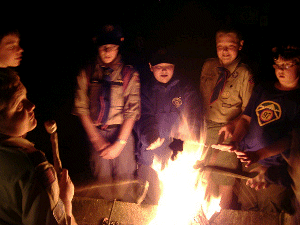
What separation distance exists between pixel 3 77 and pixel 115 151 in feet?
6.27

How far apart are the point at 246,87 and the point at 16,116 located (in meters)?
3.07

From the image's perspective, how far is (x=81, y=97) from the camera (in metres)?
3.90

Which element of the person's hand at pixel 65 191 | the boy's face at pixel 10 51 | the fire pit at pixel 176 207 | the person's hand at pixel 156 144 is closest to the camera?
the person's hand at pixel 65 191

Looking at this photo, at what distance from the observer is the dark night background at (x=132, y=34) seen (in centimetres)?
352

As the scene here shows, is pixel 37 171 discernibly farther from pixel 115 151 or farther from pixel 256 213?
pixel 256 213

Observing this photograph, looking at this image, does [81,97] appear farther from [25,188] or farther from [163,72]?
[25,188]

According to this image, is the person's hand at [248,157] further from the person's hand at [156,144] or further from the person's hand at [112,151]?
the person's hand at [112,151]

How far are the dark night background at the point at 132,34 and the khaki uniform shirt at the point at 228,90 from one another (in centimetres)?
14

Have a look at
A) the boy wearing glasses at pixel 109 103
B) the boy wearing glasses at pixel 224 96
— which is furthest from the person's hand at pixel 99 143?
the boy wearing glasses at pixel 224 96

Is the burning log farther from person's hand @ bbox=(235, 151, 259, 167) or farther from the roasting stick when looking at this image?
the roasting stick

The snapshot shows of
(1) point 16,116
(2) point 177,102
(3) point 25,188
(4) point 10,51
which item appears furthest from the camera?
(2) point 177,102

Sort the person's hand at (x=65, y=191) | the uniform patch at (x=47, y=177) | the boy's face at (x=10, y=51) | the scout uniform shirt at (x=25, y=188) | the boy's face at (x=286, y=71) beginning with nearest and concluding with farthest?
the scout uniform shirt at (x=25, y=188), the uniform patch at (x=47, y=177), the person's hand at (x=65, y=191), the boy's face at (x=286, y=71), the boy's face at (x=10, y=51)

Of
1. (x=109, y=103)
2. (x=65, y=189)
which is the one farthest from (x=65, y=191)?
(x=109, y=103)

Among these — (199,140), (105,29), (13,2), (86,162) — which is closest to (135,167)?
(86,162)
